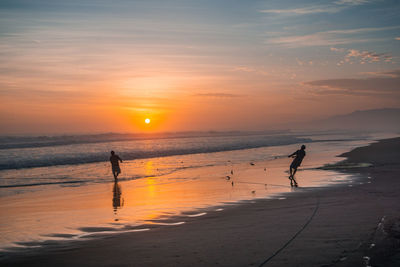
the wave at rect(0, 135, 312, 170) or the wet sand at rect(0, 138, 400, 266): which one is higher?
the wave at rect(0, 135, 312, 170)

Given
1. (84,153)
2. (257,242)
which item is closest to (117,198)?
(257,242)

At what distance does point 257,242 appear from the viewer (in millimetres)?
7430

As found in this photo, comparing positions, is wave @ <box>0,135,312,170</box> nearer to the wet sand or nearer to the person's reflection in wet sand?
the person's reflection in wet sand

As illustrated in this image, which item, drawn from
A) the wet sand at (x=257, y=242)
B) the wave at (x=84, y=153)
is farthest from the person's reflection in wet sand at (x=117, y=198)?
the wave at (x=84, y=153)

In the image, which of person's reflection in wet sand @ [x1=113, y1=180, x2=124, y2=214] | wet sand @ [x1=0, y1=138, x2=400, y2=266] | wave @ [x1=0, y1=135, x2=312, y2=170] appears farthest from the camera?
wave @ [x1=0, y1=135, x2=312, y2=170]

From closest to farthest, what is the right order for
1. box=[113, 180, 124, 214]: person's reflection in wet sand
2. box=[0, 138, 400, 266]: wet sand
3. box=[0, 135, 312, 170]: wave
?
box=[0, 138, 400, 266]: wet sand → box=[113, 180, 124, 214]: person's reflection in wet sand → box=[0, 135, 312, 170]: wave

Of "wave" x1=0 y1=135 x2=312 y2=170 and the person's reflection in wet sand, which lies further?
"wave" x1=0 y1=135 x2=312 y2=170

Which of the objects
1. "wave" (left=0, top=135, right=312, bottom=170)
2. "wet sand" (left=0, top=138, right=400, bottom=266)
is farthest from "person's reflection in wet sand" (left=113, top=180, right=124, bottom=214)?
"wave" (left=0, top=135, right=312, bottom=170)

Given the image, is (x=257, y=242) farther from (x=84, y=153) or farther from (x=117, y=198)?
(x=84, y=153)

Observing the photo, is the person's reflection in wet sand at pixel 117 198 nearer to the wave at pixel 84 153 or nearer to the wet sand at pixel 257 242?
the wet sand at pixel 257 242

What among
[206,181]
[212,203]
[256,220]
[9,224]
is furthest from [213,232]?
[206,181]

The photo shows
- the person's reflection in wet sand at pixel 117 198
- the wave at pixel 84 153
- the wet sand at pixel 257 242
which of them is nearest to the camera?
the wet sand at pixel 257 242

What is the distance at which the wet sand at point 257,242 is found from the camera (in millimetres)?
6391

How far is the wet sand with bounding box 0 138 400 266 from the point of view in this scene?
639cm
